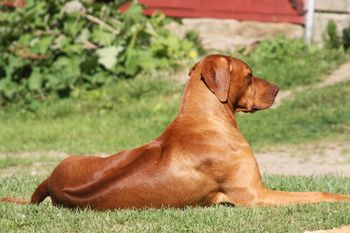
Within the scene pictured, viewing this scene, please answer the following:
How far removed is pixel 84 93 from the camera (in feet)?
45.7

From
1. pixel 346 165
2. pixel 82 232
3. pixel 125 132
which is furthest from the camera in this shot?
pixel 125 132

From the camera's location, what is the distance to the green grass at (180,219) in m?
5.83

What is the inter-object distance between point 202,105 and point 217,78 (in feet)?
0.75

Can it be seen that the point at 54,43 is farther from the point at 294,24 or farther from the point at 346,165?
the point at 346,165

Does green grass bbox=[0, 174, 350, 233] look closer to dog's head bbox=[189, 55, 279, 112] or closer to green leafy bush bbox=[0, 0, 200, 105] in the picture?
dog's head bbox=[189, 55, 279, 112]

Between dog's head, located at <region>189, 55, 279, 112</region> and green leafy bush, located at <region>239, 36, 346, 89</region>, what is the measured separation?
6.65 m

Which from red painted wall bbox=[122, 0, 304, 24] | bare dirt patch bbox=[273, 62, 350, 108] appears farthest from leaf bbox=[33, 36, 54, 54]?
bare dirt patch bbox=[273, 62, 350, 108]

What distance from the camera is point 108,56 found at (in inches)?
555

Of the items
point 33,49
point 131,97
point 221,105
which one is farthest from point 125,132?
point 221,105

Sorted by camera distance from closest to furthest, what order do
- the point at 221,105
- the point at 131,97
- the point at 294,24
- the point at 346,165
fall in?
the point at 221,105, the point at 346,165, the point at 131,97, the point at 294,24

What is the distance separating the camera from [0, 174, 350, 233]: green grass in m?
5.83

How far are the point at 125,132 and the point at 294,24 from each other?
12.9 feet

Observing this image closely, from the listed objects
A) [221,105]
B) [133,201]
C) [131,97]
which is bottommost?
[131,97]

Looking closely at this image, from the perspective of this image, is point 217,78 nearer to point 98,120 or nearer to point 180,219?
point 180,219
